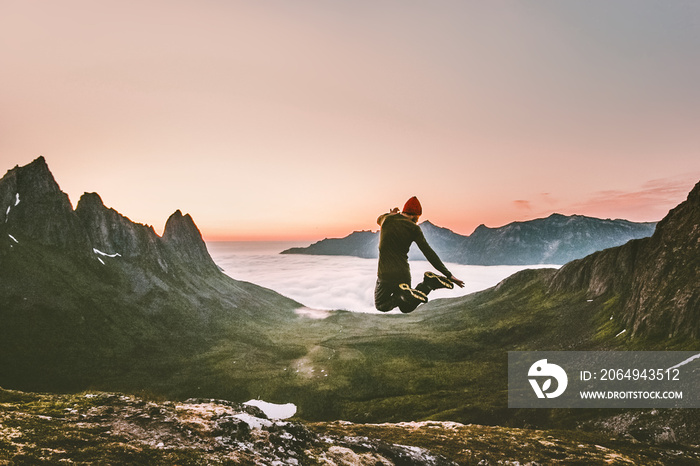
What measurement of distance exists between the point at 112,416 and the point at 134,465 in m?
4.31

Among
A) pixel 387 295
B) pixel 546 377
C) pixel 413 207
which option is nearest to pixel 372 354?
pixel 546 377

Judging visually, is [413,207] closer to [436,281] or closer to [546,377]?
[436,281]

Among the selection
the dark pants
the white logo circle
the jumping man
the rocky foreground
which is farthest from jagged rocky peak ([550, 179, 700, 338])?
the jumping man

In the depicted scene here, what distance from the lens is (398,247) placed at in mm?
12617

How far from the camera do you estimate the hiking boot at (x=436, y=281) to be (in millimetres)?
12038

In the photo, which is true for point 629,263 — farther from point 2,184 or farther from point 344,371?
point 2,184

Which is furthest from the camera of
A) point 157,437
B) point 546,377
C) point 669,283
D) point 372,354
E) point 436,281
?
point 372,354

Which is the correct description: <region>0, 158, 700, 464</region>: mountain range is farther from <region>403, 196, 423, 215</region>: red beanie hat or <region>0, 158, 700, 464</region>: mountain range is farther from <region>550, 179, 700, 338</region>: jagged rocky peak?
<region>403, 196, 423, 215</region>: red beanie hat

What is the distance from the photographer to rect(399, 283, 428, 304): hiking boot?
38.2 feet

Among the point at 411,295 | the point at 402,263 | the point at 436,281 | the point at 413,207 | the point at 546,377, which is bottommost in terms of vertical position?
the point at 546,377

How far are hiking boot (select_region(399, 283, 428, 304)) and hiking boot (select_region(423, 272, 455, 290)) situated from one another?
63 centimetres

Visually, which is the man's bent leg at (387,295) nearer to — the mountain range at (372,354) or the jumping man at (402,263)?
the jumping man at (402,263)

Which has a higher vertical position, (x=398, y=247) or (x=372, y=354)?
(x=398, y=247)

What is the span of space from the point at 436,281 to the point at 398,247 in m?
1.70
